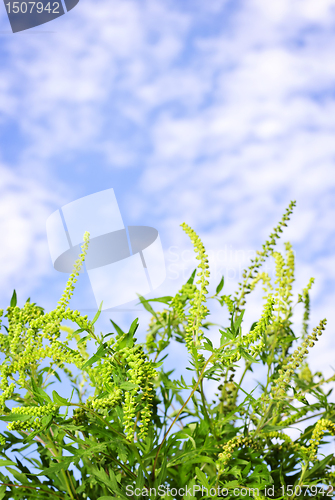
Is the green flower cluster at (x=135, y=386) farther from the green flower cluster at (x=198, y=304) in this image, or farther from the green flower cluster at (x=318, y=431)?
the green flower cluster at (x=318, y=431)

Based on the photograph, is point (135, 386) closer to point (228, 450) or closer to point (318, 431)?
point (228, 450)

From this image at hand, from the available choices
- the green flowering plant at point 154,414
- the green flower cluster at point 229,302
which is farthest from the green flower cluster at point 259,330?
the green flower cluster at point 229,302

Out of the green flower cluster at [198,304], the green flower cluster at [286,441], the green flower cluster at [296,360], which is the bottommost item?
the green flower cluster at [286,441]

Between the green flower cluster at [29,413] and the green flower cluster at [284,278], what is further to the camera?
the green flower cluster at [284,278]

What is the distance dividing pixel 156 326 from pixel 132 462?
41cm

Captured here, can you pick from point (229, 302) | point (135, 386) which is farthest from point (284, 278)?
point (135, 386)

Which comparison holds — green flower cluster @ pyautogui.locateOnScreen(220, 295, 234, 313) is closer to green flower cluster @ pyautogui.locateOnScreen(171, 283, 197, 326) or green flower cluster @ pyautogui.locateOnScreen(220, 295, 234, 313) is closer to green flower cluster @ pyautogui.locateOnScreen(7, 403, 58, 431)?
green flower cluster @ pyautogui.locateOnScreen(171, 283, 197, 326)

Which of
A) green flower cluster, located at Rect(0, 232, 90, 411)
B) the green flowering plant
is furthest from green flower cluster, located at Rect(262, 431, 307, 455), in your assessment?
green flower cluster, located at Rect(0, 232, 90, 411)

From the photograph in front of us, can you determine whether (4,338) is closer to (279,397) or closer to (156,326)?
(156,326)

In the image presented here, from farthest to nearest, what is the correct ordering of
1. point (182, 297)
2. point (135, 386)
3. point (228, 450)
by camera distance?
point (182, 297), point (228, 450), point (135, 386)

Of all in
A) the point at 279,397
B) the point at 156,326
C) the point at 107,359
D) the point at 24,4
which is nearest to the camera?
the point at 107,359

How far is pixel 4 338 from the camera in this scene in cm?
82

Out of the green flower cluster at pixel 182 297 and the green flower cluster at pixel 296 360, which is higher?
the green flower cluster at pixel 182 297

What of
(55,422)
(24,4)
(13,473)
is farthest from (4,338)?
(24,4)
